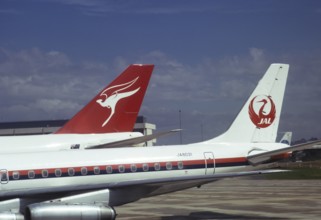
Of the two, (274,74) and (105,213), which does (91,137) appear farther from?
(105,213)

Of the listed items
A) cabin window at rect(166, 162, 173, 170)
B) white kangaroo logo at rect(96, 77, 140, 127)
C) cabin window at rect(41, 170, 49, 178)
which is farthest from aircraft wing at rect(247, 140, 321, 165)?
white kangaroo logo at rect(96, 77, 140, 127)

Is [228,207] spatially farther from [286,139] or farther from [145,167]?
[286,139]

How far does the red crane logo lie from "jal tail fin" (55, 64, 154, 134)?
1166 centimetres

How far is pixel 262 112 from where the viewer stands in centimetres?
3309

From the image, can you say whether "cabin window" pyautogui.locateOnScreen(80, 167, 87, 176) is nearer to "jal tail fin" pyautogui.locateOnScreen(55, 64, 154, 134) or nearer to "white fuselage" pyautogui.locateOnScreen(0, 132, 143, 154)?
"white fuselage" pyautogui.locateOnScreen(0, 132, 143, 154)

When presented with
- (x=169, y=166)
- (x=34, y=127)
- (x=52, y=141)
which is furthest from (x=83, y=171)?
(x=34, y=127)

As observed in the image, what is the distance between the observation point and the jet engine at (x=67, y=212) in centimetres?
2306

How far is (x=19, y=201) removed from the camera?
24891mm

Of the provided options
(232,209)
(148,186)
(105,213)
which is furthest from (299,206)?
(105,213)

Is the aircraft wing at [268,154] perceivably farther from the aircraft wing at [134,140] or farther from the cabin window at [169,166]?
the aircraft wing at [134,140]

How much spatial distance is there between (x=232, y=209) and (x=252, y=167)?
4986 millimetres

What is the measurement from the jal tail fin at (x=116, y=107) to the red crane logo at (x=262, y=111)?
11.7 meters

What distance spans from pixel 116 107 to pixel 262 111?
1258cm

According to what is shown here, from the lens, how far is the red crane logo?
32938 mm
